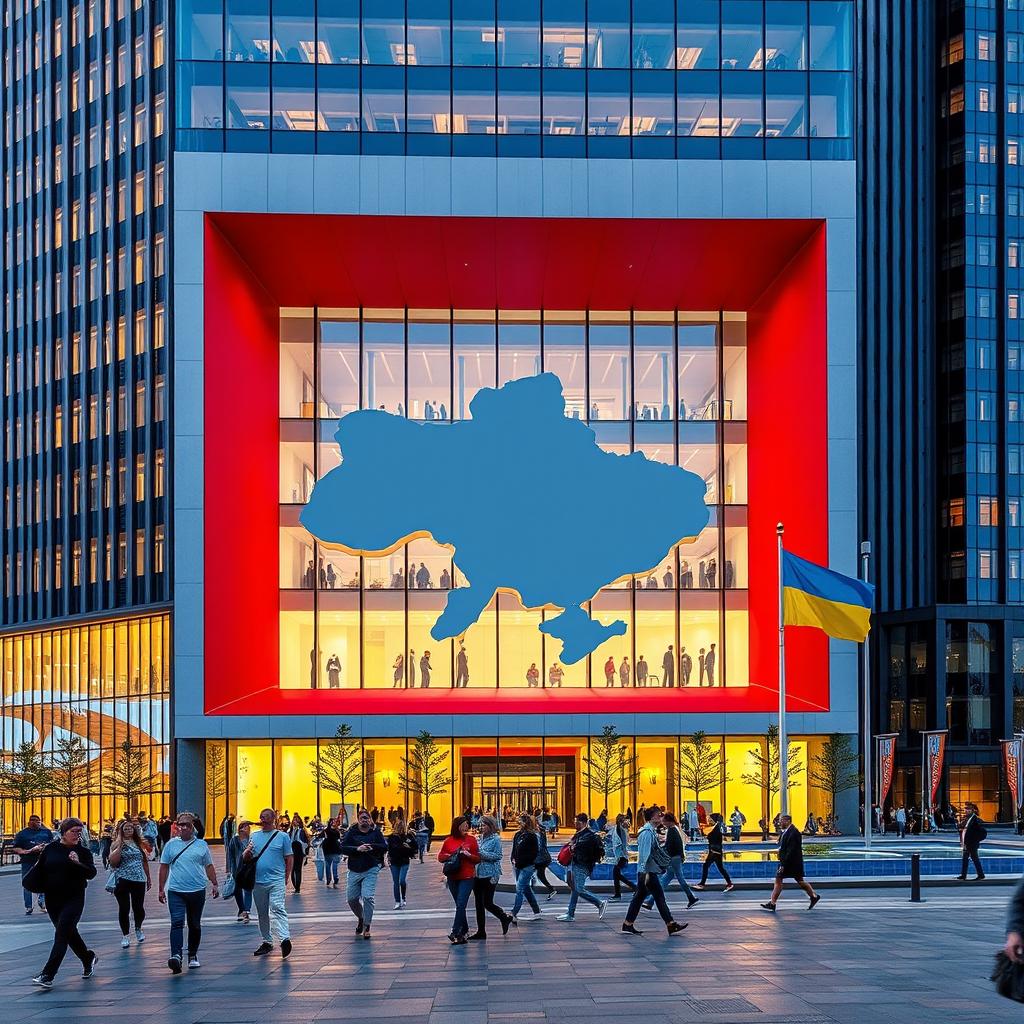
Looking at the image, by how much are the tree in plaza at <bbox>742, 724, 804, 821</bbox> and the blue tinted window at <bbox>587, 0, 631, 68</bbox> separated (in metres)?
24.0

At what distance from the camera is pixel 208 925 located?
68.1 ft

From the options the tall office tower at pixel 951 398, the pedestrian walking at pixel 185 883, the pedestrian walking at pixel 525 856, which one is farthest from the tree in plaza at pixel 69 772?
the tall office tower at pixel 951 398

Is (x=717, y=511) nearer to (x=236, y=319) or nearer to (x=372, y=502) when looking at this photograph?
(x=372, y=502)

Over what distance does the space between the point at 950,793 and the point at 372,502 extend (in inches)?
1677

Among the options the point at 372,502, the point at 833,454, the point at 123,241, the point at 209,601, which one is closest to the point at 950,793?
the point at 833,454

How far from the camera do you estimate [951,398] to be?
8069cm

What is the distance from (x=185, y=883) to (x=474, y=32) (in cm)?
3810

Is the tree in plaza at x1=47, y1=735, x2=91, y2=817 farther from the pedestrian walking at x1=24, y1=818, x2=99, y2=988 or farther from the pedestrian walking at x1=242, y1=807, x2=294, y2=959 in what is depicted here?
the pedestrian walking at x1=24, y1=818, x2=99, y2=988

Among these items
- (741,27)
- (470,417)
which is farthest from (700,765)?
(741,27)

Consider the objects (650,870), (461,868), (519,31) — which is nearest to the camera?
(461,868)

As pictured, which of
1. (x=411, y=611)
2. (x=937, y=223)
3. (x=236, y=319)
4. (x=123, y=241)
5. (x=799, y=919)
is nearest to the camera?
(x=799, y=919)

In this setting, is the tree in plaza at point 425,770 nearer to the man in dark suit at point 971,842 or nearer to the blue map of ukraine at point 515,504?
the blue map of ukraine at point 515,504

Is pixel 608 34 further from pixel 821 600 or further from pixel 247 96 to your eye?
pixel 821 600

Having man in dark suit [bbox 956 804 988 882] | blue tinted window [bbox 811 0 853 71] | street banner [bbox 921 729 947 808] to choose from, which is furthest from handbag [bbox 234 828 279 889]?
street banner [bbox 921 729 947 808]
